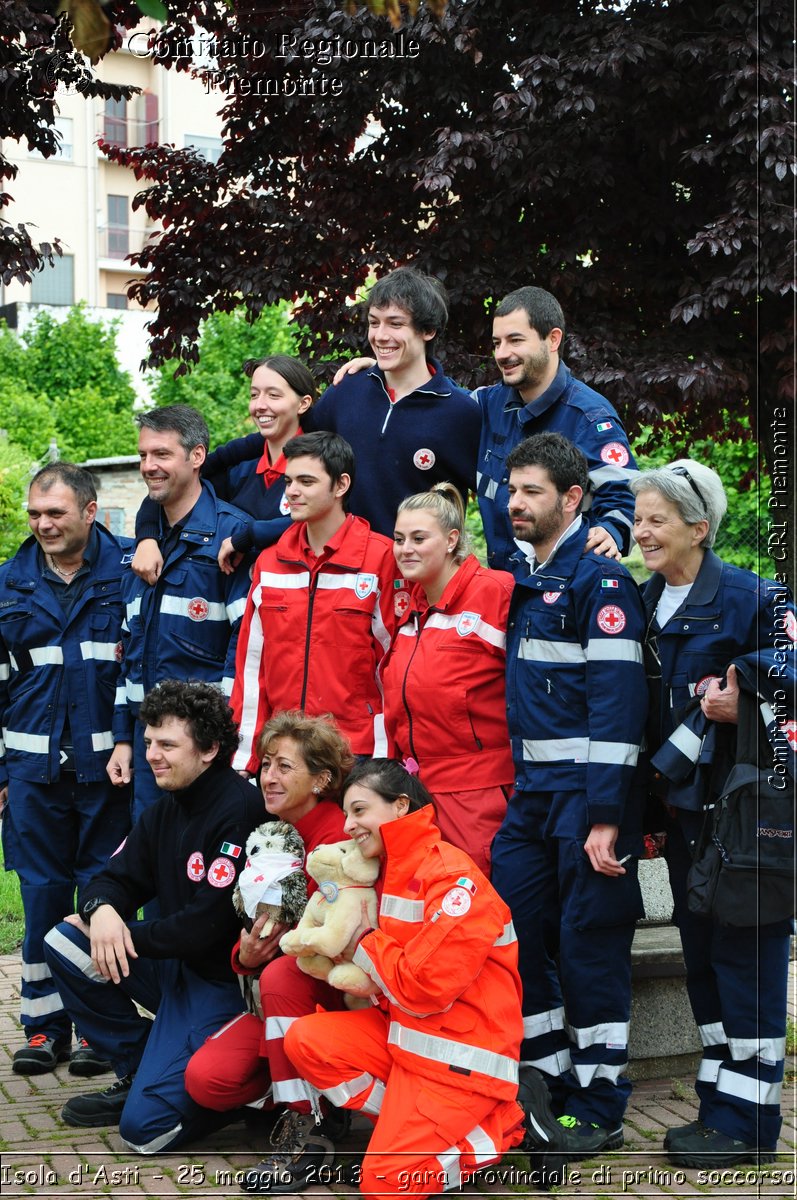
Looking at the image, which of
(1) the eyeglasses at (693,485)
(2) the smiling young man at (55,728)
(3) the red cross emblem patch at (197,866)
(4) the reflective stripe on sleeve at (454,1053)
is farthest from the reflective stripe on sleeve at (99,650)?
(1) the eyeglasses at (693,485)

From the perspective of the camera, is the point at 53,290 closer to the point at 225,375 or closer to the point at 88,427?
the point at 88,427

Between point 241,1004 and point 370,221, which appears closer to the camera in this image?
point 241,1004

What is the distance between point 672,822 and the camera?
15.4ft

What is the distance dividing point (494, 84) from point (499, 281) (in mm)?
1074

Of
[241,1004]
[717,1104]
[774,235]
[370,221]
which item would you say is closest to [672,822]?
[717,1104]

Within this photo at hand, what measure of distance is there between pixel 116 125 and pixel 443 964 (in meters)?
6.05

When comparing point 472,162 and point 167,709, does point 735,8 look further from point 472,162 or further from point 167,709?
point 167,709

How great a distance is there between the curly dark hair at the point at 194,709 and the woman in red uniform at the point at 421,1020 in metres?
0.70

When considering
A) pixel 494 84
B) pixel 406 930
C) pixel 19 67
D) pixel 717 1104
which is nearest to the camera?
pixel 406 930

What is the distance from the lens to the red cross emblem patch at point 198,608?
18.2ft

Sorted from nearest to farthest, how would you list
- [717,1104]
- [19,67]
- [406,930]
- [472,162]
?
[406,930], [717,1104], [19,67], [472,162]

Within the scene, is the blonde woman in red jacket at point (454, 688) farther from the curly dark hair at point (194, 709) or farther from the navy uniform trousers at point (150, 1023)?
the navy uniform trousers at point (150, 1023)

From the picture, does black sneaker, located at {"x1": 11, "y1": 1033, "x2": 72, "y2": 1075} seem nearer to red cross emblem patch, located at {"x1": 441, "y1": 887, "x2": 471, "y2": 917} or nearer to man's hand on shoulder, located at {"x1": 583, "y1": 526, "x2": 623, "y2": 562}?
red cross emblem patch, located at {"x1": 441, "y1": 887, "x2": 471, "y2": 917}

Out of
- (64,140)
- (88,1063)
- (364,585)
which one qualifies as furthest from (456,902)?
(64,140)
